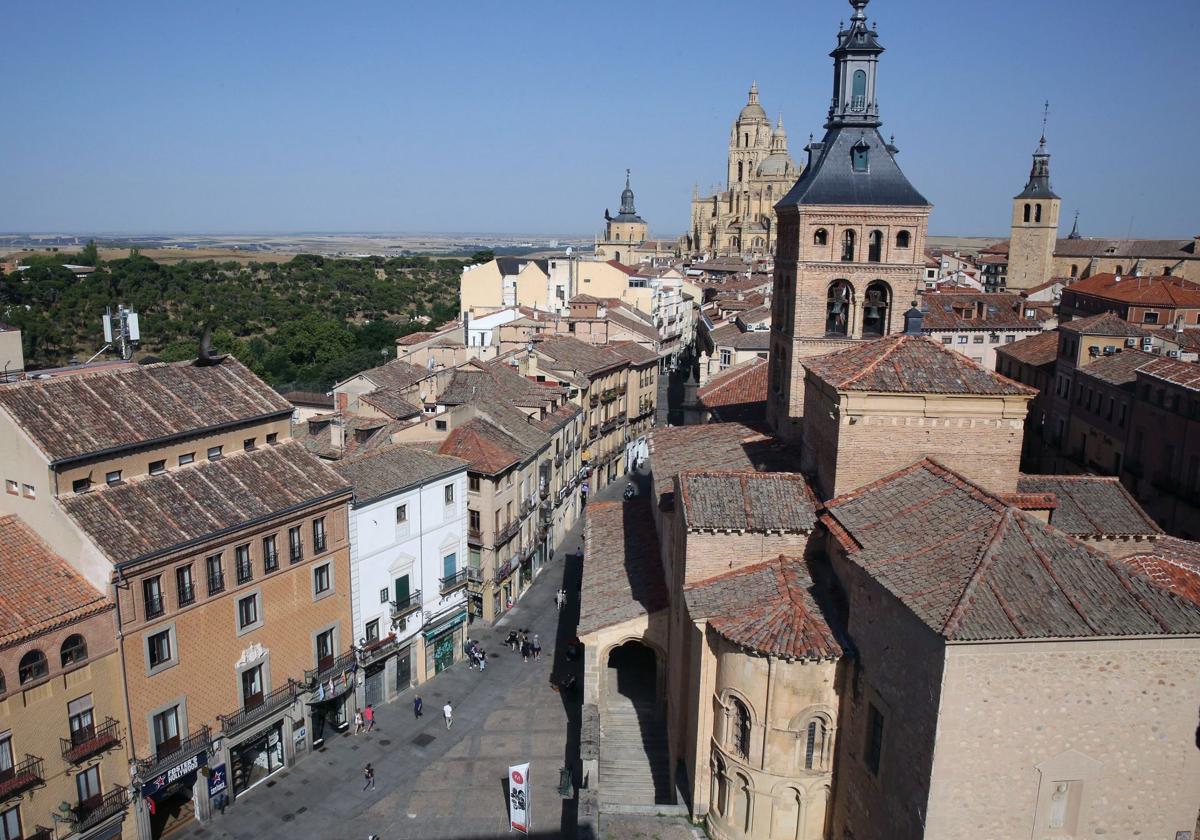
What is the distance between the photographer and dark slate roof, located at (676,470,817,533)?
23.1 m

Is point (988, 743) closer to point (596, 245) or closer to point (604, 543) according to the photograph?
point (604, 543)

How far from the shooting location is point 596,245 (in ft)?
441

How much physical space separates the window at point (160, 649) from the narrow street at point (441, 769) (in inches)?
202

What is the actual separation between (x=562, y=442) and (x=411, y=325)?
53264 millimetres

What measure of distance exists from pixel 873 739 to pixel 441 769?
50.5ft

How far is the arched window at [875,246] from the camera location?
99.6ft

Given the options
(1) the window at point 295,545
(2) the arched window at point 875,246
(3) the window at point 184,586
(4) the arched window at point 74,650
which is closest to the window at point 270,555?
(1) the window at point 295,545

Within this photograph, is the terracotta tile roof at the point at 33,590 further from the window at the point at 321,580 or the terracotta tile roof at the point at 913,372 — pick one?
the terracotta tile roof at the point at 913,372

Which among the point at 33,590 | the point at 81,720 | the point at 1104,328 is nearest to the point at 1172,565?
the point at 81,720

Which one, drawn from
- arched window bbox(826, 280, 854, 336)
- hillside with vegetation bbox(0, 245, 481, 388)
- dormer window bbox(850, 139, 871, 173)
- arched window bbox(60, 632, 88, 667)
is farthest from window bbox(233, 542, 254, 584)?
hillside with vegetation bbox(0, 245, 481, 388)

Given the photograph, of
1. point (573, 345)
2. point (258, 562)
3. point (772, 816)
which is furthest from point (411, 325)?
point (772, 816)

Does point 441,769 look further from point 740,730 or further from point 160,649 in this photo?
point 740,730

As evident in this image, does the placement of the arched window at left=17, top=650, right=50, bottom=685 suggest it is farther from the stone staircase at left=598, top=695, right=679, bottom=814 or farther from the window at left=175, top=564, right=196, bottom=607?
the stone staircase at left=598, top=695, right=679, bottom=814

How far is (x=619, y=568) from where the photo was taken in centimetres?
3169
